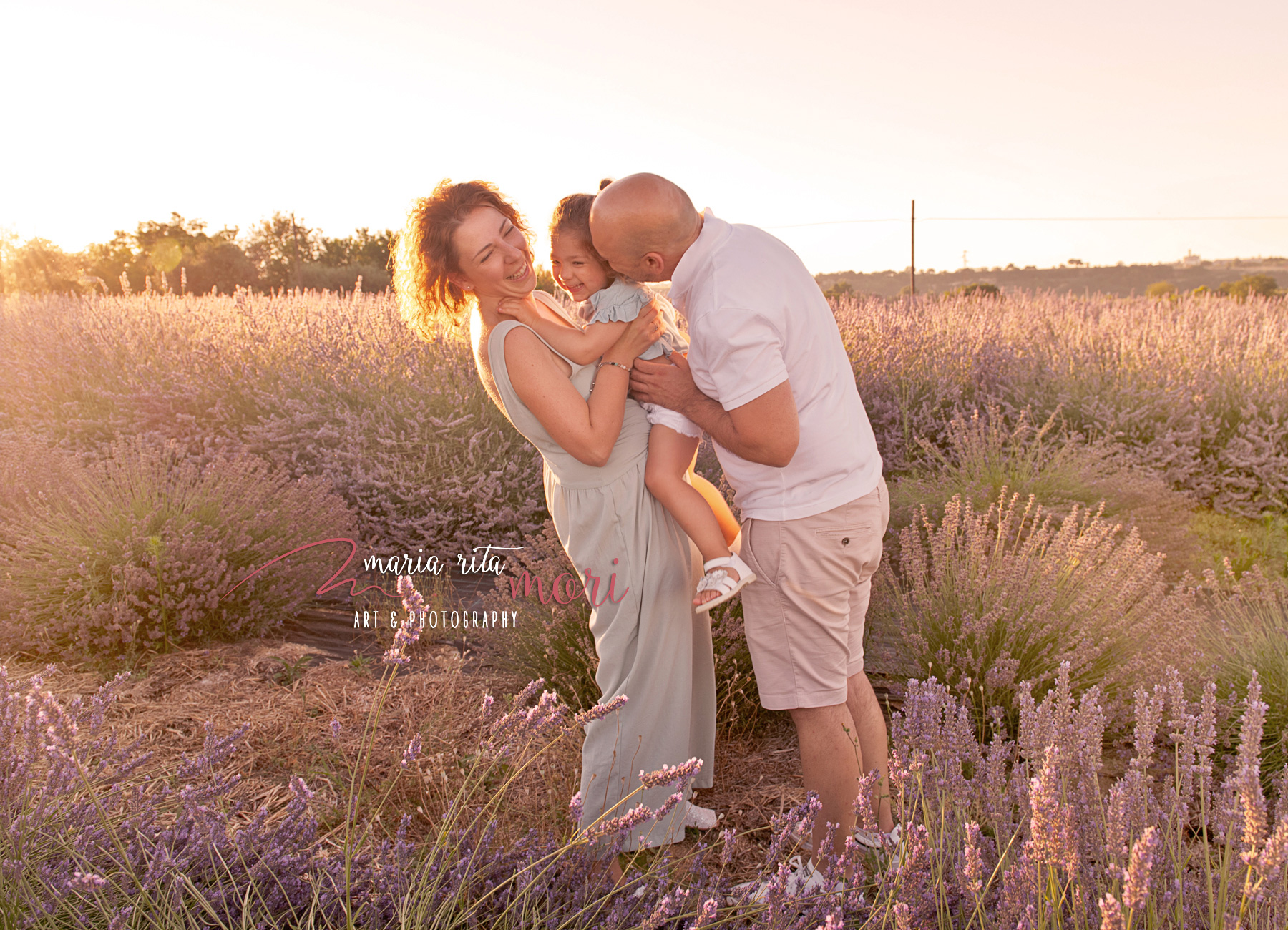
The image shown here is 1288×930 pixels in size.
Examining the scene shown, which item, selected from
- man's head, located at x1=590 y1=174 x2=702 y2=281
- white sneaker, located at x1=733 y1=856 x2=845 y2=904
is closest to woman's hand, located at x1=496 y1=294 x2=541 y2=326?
man's head, located at x1=590 y1=174 x2=702 y2=281

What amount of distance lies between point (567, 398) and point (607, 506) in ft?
1.08

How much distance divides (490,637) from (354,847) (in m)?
2.16

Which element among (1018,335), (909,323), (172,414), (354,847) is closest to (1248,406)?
(1018,335)

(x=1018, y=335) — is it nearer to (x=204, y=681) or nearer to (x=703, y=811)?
(x=703, y=811)

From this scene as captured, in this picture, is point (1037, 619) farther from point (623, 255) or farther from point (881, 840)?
point (623, 255)

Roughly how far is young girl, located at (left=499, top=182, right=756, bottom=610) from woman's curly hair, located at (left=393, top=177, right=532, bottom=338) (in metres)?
0.18

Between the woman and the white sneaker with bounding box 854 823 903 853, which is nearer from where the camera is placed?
the white sneaker with bounding box 854 823 903 853

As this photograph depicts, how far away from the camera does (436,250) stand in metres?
2.25

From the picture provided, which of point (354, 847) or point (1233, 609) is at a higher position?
point (354, 847)

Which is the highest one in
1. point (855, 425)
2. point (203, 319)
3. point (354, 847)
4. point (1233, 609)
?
point (203, 319)

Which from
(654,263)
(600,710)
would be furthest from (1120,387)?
(600,710)

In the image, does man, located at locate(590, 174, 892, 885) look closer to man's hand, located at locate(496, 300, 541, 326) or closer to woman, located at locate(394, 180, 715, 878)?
woman, located at locate(394, 180, 715, 878)

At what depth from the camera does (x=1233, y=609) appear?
3.47m

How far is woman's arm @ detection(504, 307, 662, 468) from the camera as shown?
205 cm
